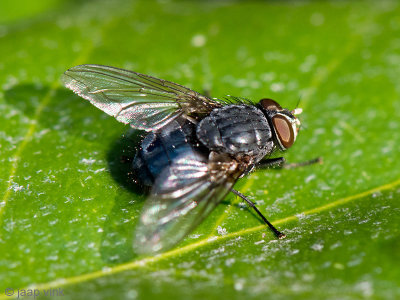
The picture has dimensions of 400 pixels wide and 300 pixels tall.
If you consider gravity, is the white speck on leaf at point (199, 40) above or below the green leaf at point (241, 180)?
above

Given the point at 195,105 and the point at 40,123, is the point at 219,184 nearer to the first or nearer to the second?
the point at 195,105

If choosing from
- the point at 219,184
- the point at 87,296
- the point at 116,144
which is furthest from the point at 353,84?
the point at 87,296

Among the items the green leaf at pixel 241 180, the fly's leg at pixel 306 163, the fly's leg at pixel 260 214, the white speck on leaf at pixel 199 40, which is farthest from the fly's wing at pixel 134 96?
the white speck on leaf at pixel 199 40

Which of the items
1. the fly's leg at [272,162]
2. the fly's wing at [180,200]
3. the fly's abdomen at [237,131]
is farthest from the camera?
the fly's leg at [272,162]

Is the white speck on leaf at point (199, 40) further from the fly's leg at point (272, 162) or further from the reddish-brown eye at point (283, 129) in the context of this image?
the fly's leg at point (272, 162)

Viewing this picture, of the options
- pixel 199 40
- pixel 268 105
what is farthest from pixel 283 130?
pixel 199 40

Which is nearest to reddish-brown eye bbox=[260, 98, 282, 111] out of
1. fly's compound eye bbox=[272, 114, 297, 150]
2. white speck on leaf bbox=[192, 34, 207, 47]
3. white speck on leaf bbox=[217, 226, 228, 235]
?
fly's compound eye bbox=[272, 114, 297, 150]

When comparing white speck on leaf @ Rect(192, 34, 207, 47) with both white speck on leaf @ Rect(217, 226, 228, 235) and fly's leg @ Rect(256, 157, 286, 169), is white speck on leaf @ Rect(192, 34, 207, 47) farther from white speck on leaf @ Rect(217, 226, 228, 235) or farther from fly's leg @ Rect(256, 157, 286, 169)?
white speck on leaf @ Rect(217, 226, 228, 235)
